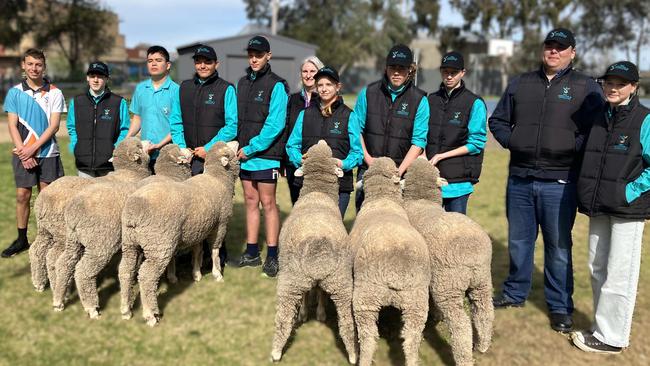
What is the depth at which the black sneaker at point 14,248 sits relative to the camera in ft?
21.4

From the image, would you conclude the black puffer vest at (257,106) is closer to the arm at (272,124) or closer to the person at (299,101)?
the arm at (272,124)

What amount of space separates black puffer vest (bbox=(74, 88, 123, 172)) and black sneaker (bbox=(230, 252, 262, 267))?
7.05 ft

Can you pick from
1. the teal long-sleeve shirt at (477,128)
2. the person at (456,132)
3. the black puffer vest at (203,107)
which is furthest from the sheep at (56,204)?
the teal long-sleeve shirt at (477,128)

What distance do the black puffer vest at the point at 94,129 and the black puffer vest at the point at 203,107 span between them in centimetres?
101

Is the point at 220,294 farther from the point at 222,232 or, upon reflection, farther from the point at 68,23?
the point at 68,23

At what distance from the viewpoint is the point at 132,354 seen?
436 cm

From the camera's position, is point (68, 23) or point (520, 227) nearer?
point (520, 227)

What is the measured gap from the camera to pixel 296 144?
550 cm

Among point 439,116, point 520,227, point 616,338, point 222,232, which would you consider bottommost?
point 616,338

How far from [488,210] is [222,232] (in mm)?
5996

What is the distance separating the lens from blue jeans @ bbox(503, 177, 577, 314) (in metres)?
4.75

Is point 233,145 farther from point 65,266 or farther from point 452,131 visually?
point 452,131

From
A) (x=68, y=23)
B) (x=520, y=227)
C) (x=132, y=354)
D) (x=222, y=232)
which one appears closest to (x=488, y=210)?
(x=520, y=227)

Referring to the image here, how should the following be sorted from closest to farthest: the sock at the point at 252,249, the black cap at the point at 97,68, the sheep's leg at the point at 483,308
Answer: the sheep's leg at the point at 483,308 → the black cap at the point at 97,68 → the sock at the point at 252,249
